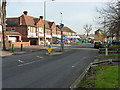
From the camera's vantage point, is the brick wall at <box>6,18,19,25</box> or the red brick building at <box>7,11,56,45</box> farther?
the brick wall at <box>6,18,19,25</box>

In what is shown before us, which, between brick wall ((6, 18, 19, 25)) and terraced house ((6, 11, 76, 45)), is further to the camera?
brick wall ((6, 18, 19, 25))

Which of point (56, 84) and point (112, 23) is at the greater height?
point (112, 23)

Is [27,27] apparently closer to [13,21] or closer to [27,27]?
[27,27]

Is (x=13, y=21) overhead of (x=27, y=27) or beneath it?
overhead

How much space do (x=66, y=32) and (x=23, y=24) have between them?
49.1 m

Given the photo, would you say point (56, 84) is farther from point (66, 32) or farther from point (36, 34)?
point (66, 32)

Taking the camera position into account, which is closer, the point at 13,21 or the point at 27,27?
the point at 27,27

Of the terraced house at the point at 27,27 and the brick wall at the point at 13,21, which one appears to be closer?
the terraced house at the point at 27,27

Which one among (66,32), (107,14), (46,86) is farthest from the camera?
(66,32)

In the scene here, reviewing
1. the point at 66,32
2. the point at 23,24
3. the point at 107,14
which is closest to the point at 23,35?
the point at 23,24

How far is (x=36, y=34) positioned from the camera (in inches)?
2510

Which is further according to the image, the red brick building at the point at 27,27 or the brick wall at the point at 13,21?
the brick wall at the point at 13,21

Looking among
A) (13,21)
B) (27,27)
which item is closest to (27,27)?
(27,27)

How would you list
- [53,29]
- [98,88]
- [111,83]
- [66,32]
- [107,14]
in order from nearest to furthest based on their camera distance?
[98,88] → [111,83] → [107,14] → [53,29] → [66,32]
